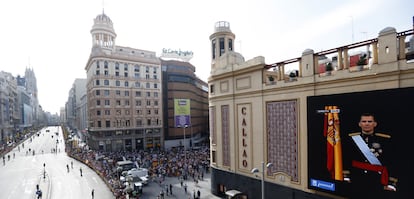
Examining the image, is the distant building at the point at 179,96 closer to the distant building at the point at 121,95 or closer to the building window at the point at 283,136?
the distant building at the point at 121,95

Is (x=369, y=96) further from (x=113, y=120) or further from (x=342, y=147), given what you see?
(x=113, y=120)

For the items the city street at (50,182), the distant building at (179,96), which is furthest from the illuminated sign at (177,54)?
the city street at (50,182)

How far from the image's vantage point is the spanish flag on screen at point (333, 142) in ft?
50.1

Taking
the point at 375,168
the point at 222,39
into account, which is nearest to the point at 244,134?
the point at 375,168

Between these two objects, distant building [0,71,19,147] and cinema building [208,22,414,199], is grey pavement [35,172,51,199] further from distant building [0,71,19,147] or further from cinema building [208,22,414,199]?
distant building [0,71,19,147]

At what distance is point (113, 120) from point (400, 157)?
56.5 meters

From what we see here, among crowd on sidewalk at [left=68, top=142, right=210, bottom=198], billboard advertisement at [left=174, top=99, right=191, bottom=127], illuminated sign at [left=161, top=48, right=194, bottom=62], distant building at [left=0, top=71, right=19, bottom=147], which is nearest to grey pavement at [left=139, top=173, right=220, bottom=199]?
crowd on sidewalk at [left=68, top=142, right=210, bottom=198]

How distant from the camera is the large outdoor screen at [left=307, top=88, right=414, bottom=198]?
41.5 feet

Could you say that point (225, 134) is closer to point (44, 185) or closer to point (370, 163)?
point (370, 163)

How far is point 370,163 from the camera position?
1380 cm

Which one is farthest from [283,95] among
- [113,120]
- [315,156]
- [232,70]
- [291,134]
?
[113,120]

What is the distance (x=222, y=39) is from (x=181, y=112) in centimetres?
3900

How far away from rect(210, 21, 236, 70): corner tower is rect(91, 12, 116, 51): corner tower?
4166 cm

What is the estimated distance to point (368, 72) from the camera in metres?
14.4
